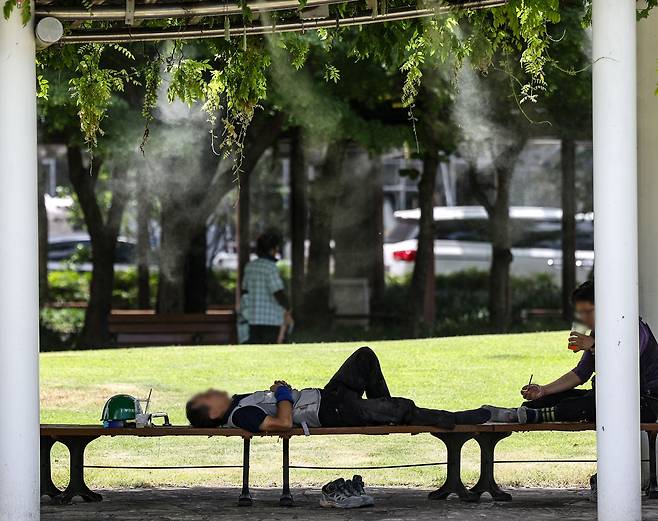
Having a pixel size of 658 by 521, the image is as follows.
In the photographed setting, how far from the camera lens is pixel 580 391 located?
810 cm

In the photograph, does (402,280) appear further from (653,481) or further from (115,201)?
(653,481)

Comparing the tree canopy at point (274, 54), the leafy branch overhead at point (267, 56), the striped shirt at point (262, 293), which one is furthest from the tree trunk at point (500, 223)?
the leafy branch overhead at point (267, 56)

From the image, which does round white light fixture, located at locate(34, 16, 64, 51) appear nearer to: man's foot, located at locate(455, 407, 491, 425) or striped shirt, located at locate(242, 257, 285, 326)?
man's foot, located at locate(455, 407, 491, 425)

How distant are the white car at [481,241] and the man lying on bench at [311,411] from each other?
1146 centimetres

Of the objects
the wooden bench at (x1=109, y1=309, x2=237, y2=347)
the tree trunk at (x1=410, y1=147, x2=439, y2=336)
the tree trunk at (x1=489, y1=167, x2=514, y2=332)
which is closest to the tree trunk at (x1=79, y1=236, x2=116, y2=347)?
the wooden bench at (x1=109, y1=309, x2=237, y2=347)

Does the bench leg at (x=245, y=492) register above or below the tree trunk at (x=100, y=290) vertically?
below

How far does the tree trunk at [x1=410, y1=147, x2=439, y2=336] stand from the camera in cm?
1828

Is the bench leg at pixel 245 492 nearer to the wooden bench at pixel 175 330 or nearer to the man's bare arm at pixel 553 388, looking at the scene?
the man's bare arm at pixel 553 388

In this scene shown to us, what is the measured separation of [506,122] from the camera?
17.5 m

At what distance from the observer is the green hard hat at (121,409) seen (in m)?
7.86

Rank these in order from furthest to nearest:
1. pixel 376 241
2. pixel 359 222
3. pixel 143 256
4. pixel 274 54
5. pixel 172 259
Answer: pixel 143 256 < pixel 376 241 < pixel 359 222 < pixel 172 259 < pixel 274 54

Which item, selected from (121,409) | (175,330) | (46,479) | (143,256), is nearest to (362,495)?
(121,409)

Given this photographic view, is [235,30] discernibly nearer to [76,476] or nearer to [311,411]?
[311,411]

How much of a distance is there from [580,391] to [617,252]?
1961 mm
